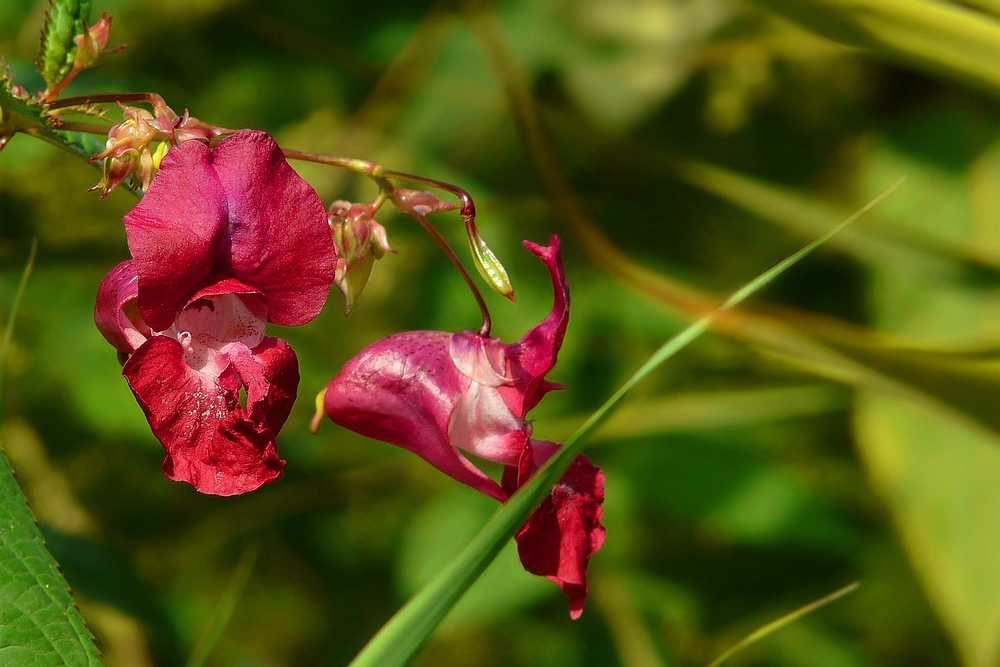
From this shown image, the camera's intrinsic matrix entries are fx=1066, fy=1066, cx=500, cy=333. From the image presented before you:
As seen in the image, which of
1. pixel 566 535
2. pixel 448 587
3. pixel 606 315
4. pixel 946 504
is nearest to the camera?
pixel 448 587

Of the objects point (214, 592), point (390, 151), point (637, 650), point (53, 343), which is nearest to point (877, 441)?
point (637, 650)

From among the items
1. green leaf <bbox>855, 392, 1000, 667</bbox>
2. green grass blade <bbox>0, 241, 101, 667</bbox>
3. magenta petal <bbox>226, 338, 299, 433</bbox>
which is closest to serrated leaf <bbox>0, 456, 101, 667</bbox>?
green grass blade <bbox>0, 241, 101, 667</bbox>

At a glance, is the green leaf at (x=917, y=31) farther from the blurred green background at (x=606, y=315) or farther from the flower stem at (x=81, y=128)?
the flower stem at (x=81, y=128)

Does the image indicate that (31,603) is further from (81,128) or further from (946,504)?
(946,504)

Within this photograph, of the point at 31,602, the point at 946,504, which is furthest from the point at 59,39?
the point at 946,504

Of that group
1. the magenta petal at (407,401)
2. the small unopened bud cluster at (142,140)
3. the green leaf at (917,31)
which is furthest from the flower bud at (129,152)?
the green leaf at (917,31)

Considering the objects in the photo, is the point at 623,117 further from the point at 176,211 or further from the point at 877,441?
the point at 176,211
